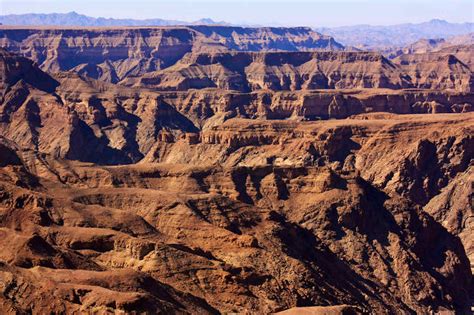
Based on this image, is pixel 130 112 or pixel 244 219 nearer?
pixel 244 219

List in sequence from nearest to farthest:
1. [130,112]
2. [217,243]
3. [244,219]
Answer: [217,243] < [244,219] < [130,112]

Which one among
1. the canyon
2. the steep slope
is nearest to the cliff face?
the canyon

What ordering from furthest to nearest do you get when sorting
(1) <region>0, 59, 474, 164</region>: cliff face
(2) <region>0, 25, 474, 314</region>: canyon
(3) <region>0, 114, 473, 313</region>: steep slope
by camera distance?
(1) <region>0, 59, 474, 164</region>: cliff face
(2) <region>0, 25, 474, 314</region>: canyon
(3) <region>0, 114, 473, 313</region>: steep slope

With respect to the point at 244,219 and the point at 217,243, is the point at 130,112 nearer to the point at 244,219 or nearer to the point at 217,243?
the point at 244,219

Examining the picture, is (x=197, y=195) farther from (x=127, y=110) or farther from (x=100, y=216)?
(x=127, y=110)

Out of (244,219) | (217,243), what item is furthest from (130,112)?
(217,243)

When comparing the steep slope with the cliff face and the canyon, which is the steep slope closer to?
the canyon

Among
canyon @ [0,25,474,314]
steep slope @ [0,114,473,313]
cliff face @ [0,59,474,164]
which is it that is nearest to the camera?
steep slope @ [0,114,473,313]

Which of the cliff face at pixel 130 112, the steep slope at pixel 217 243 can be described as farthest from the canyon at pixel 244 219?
the cliff face at pixel 130 112

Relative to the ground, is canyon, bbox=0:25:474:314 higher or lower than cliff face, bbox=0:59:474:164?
higher

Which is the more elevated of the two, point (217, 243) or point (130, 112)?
point (217, 243)

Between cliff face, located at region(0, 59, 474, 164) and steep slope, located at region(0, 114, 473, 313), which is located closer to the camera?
steep slope, located at region(0, 114, 473, 313)

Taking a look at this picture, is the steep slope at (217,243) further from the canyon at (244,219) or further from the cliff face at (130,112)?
the cliff face at (130,112)
